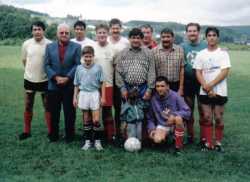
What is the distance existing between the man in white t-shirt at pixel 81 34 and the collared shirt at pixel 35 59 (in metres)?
0.53

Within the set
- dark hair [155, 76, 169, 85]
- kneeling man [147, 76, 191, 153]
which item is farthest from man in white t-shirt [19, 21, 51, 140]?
dark hair [155, 76, 169, 85]

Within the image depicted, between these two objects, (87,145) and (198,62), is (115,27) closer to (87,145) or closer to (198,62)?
(198,62)

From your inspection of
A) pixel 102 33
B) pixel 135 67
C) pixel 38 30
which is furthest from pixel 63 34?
pixel 135 67

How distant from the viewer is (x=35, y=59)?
26.2 ft

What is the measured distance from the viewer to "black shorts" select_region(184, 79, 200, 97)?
790 centimetres

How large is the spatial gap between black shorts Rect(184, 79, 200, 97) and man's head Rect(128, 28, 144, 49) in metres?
1.16

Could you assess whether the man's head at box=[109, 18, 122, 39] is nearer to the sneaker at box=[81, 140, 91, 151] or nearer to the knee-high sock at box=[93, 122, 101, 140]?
the knee-high sock at box=[93, 122, 101, 140]

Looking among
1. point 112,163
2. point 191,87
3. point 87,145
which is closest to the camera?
point 112,163

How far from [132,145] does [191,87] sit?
5.04ft

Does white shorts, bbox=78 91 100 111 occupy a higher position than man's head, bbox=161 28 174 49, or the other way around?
man's head, bbox=161 28 174 49

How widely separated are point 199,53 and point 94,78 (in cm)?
180

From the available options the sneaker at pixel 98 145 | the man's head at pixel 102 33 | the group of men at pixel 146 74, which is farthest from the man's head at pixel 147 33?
the sneaker at pixel 98 145

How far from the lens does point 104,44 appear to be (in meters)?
7.70

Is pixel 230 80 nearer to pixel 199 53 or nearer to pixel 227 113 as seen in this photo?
pixel 227 113
